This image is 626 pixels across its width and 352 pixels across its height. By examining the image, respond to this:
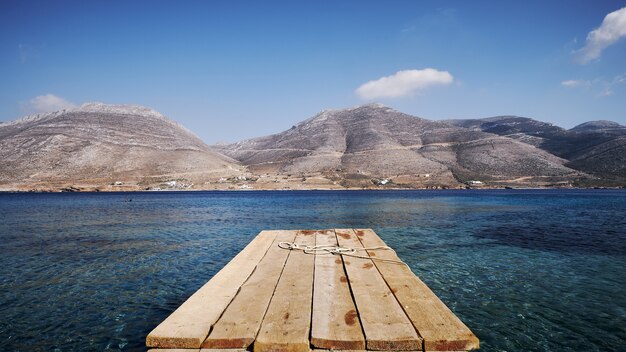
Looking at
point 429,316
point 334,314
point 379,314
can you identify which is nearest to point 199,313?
point 334,314

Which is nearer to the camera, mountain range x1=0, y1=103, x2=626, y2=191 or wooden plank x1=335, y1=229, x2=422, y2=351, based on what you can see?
wooden plank x1=335, y1=229, x2=422, y2=351

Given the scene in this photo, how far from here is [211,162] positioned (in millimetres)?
138875

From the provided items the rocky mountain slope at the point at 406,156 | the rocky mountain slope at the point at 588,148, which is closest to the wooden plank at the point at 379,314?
the rocky mountain slope at the point at 406,156

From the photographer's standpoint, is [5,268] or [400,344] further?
[5,268]

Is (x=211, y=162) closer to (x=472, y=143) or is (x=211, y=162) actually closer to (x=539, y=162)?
(x=472, y=143)

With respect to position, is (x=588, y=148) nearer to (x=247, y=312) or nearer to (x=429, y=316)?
(x=429, y=316)

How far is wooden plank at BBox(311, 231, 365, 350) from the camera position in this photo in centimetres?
386

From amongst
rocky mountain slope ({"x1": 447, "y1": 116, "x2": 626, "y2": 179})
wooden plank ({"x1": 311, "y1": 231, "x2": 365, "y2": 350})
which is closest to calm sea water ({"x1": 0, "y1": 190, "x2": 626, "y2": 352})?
wooden plank ({"x1": 311, "y1": 231, "x2": 365, "y2": 350})

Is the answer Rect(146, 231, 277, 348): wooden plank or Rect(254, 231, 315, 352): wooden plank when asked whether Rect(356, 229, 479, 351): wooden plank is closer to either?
Rect(254, 231, 315, 352): wooden plank

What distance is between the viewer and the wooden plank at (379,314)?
384 cm

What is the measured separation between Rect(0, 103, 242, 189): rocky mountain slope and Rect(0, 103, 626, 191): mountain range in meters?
0.33

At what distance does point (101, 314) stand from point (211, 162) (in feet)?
445

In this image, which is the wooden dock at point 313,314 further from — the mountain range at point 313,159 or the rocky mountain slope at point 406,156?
the rocky mountain slope at point 406,156

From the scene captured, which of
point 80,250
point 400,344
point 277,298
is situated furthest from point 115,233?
point 400,344
